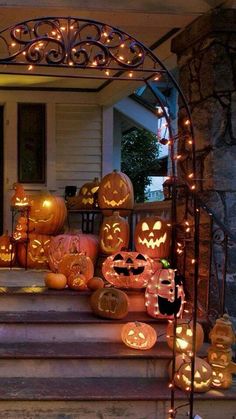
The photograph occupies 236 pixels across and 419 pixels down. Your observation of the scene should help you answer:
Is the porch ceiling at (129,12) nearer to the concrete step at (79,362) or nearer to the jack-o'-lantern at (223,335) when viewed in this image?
the concrete step at (79,362)

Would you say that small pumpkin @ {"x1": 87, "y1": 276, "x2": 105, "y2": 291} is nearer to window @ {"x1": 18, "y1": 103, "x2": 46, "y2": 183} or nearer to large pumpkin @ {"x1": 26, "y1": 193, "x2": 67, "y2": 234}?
large pumpkin @ {"x1": 26, "y1": 193, "x2": 67, "y2": 234}

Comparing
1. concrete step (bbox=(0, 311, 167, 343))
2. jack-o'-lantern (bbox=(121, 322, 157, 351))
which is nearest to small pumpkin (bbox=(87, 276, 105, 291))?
concrete step (bbox=(0, 311, 167, 343))

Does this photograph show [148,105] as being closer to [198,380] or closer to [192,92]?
[192,92]

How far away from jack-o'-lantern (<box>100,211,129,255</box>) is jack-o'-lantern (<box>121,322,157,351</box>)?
1.56m

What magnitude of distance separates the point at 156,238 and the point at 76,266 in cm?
83

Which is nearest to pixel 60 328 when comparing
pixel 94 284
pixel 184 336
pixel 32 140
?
pixel 94 284

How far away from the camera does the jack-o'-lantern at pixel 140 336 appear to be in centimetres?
382

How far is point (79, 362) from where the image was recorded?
370cm

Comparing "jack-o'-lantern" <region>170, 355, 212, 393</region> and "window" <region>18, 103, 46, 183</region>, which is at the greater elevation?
"window" <region>18, 103, 46, 183</region>

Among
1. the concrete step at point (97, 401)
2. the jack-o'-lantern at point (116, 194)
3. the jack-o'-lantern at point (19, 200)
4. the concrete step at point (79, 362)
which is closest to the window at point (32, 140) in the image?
the jack-o'-lantern at point (19, 200)

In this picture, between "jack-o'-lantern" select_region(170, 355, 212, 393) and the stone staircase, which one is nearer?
the stone staircase

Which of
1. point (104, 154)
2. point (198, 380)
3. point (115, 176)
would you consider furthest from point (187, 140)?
point (104, 154)

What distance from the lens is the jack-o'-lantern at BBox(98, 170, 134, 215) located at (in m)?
5.66

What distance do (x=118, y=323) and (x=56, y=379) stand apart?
2.15ft
